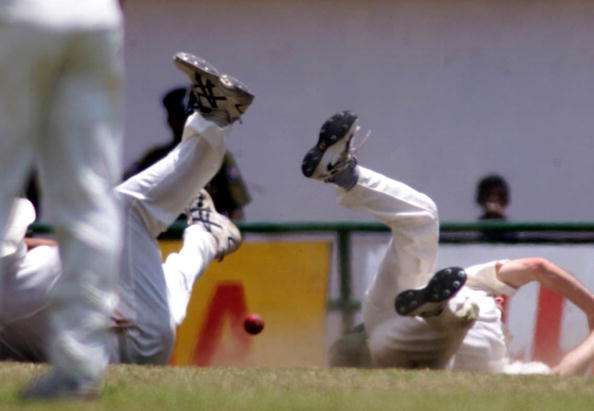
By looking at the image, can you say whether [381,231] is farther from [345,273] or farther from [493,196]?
[493,196]

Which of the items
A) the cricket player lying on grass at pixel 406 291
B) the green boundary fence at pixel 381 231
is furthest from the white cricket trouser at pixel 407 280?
the green boundary fence at pixel 381 231

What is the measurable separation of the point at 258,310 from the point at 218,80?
1.65 meters

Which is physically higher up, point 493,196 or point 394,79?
point 394,79

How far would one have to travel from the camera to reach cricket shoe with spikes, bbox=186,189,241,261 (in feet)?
29.6

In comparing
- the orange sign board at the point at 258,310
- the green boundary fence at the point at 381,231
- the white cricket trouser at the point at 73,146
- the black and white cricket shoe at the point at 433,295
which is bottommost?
the orange sign board at the point at 258,310

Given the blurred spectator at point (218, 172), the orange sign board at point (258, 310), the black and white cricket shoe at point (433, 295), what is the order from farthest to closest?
1. the blurred spectator at point (218, 172)
2. the orange sign board at point (258, 310)
3. the black and white cricket shoe at point (433, 295)

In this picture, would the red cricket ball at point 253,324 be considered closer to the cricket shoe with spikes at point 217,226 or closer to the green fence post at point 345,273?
the cricket shoe with spikes at point 217,226

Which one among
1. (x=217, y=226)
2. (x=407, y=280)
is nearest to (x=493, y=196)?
(x=217, y=226)

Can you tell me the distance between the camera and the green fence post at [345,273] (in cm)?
969

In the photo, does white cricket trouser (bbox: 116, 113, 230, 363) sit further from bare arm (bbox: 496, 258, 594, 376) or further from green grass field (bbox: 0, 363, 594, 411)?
bare arm (bbox: 496, 258, 594, 376)

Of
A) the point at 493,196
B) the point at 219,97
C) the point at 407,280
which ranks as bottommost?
the point at 493,196

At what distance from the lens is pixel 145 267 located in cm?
830

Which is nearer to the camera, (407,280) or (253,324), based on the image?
(407,280)

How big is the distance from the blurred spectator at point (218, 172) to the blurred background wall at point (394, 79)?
0.38 m
